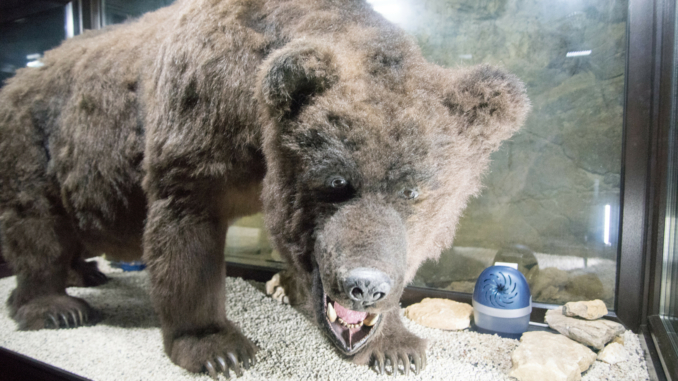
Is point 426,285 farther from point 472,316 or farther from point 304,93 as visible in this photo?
point 304,93

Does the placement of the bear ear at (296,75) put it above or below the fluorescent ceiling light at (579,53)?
below

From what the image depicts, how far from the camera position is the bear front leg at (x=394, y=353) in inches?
81.5

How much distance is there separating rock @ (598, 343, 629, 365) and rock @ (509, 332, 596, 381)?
0.06 metres

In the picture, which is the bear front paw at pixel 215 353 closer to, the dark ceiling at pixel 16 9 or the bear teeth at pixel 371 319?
the bear teeth at pixel 371 319

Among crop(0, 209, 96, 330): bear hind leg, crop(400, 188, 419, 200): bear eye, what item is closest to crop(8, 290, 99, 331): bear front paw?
crop(0, 209, 96, 330): bear hind leg

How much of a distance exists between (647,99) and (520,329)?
1376mm

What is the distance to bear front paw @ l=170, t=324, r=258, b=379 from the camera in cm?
207

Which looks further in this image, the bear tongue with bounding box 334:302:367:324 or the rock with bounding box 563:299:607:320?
the rock with bounding box 563:299:607:320

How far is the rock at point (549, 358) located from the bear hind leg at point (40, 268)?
2.67 m

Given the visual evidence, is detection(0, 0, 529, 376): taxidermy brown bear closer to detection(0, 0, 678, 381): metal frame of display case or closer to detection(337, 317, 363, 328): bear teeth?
detection(337, 317, 363, 328): bear teeth

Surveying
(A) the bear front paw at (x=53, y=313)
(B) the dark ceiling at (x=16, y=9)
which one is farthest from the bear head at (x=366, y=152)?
(B) the dark ceiling at (x=16, y=9)

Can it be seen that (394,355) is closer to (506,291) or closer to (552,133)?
(506,291)

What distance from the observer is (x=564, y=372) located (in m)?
1.93

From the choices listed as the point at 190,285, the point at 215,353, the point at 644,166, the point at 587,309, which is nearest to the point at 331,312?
the point at 215,353
